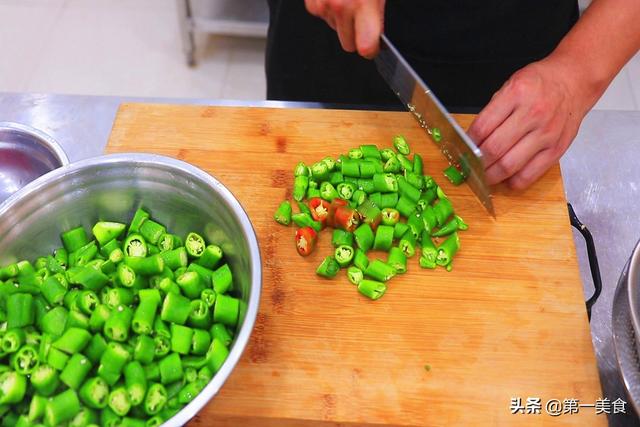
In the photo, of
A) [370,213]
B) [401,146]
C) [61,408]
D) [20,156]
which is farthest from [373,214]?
[20,156]

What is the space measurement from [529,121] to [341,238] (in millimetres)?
492

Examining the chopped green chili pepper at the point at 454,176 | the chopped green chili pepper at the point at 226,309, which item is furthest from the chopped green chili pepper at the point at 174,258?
the chopped green chili pepper at the point at 454,176

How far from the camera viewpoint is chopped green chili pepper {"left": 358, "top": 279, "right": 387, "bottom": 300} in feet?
4.11

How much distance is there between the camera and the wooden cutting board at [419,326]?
Answer: 1144 millimetres

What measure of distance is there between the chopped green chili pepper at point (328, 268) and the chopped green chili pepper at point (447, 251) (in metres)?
0.22

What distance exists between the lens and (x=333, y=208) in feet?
4.45

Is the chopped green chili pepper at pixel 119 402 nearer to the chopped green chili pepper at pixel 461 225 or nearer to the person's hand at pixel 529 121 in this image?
the chopped green chili pepper at pixel 461 225

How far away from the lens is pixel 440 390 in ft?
3.78

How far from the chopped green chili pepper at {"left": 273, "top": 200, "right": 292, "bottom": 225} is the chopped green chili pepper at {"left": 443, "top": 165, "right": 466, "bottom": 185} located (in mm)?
389

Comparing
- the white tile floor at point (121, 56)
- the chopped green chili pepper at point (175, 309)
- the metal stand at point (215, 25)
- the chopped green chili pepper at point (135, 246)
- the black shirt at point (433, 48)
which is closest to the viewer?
the chopped green chili pepper at point (175, 309)

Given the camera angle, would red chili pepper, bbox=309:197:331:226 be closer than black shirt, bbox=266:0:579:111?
Yes

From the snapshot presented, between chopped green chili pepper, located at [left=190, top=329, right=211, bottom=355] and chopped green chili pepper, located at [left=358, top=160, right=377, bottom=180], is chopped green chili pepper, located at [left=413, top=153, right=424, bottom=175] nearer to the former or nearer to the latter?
chopped green chili pepper, located at [left=358, top=160, right=377, bottom=180]

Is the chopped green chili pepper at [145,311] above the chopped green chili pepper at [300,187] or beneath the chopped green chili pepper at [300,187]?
above

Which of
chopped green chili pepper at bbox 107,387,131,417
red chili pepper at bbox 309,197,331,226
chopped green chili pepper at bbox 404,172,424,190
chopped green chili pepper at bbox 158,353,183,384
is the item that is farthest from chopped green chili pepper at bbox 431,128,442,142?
chopped green chili pepper at bbox 107,387,131,417
